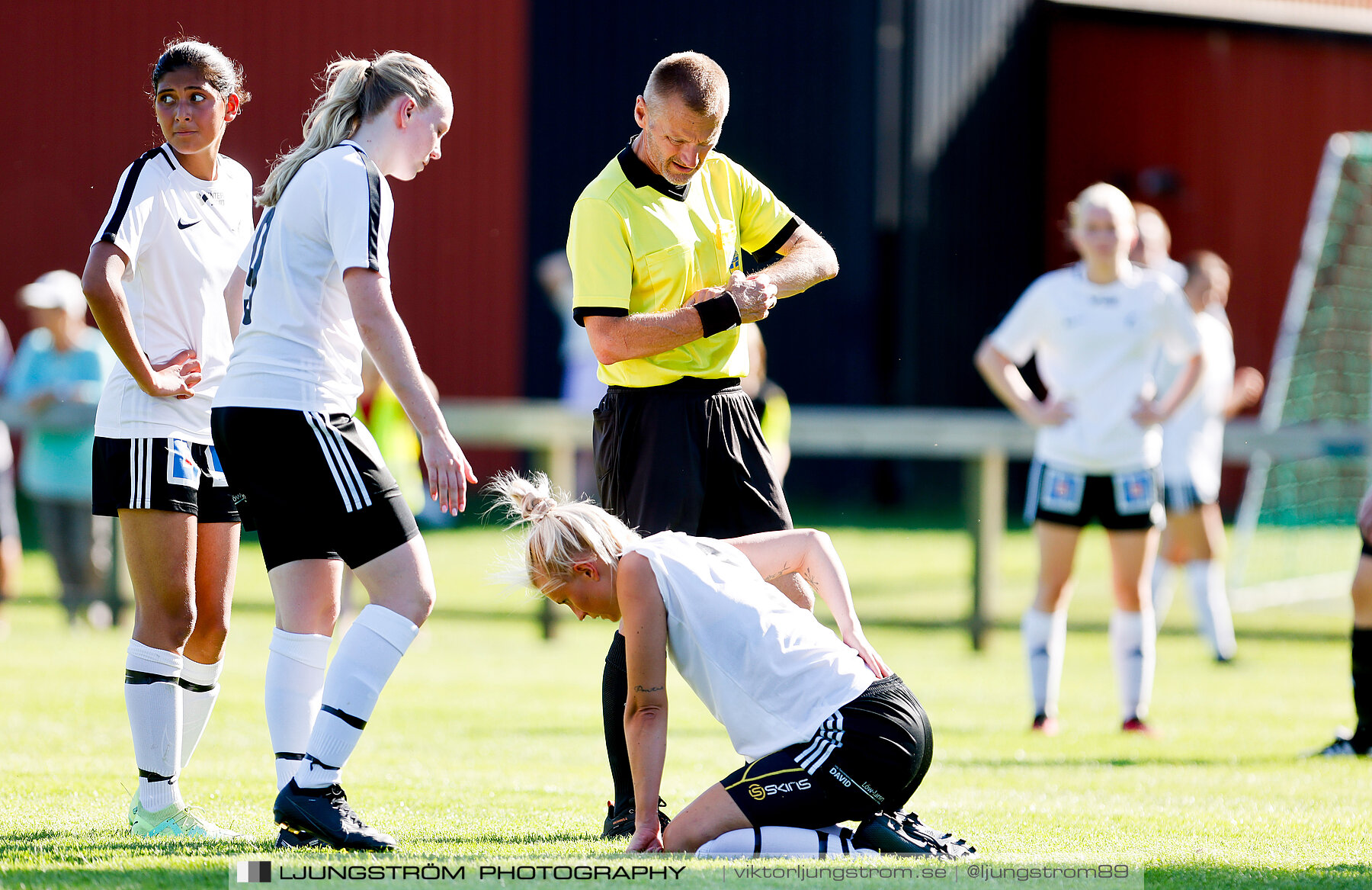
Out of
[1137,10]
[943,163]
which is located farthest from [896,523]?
[1137,10]

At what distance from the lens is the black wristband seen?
4.31 metres

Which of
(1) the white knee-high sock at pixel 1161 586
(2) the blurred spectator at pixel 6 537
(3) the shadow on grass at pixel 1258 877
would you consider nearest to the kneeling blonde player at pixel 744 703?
(3) the shadow on grass at pixel 1258 877

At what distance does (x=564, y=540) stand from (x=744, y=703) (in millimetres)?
614

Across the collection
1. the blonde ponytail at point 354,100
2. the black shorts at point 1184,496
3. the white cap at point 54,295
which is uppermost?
the blonde ponytail at point 354,100

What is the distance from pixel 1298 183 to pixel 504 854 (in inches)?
700

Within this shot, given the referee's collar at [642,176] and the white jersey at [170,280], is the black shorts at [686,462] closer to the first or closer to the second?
the referee's collar at [642,176]

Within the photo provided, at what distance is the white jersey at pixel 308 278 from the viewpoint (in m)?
3.90

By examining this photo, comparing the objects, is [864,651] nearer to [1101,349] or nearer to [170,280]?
[170,280]

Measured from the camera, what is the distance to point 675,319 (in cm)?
431

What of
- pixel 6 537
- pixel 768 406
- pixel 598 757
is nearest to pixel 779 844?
pixel 598 757

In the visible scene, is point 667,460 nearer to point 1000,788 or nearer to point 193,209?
point 193,209

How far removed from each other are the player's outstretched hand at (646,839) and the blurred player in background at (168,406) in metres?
1.13

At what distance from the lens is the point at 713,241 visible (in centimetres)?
461

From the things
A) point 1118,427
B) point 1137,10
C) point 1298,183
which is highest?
point 1137,10
